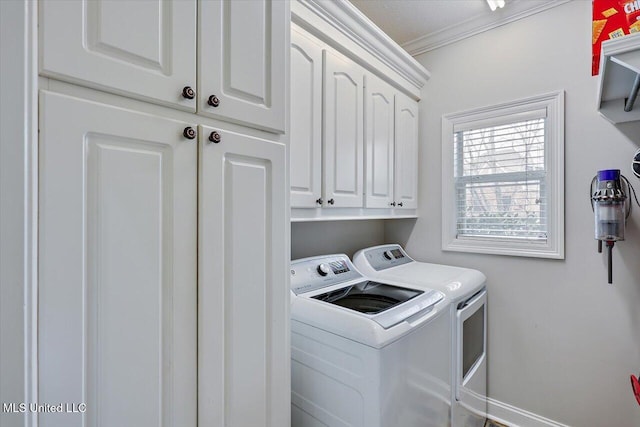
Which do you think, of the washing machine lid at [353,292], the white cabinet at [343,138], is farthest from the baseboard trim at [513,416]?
the white cabinet at [343,138]

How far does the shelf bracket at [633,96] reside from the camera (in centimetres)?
131

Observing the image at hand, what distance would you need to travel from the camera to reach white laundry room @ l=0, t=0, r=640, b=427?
23.8 inches

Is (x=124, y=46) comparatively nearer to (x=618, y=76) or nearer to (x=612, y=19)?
(x=618, y=76)

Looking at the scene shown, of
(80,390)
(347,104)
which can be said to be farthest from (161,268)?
(347,104)

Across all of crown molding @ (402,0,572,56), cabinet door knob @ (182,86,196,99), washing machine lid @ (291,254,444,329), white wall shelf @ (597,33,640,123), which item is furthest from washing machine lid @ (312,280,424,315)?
crown molding @ (402,0,572,56)

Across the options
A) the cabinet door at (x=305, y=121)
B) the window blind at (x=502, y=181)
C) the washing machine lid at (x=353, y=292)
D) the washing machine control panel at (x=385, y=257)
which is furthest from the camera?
the washing machine control panel at (x=385, y=257)

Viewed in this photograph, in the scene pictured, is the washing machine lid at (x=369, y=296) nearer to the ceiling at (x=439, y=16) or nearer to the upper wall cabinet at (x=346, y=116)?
the upper wall cabinet at (x=346, y=116)

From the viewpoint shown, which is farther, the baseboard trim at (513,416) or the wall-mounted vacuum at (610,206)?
the baseboard trim at (513,416)

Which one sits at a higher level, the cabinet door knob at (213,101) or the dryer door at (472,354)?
the cabinet door knob at (213,101)

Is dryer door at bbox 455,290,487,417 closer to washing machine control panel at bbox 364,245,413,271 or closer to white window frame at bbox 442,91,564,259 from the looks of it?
A: white window frame at bbox 442,91,564,259

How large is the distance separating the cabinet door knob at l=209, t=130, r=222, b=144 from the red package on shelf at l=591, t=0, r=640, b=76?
Answer: 1.74 meters

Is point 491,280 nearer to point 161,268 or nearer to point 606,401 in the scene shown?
point 606,401

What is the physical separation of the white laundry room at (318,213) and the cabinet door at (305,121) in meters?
0.01

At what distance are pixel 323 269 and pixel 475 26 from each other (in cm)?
190
